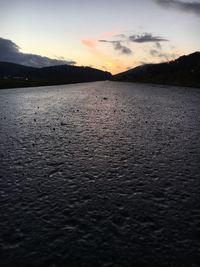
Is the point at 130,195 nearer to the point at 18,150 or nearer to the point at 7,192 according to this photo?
the point at 7,192

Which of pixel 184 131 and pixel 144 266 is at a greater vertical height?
pixel 184 131

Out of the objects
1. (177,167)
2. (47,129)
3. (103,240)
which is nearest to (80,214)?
(103,240)

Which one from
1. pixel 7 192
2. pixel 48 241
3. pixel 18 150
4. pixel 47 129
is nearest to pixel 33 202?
pixel 7 192

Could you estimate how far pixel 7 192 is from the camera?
50.6ft

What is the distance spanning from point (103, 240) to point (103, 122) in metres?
30.4

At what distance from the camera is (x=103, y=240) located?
10.9m

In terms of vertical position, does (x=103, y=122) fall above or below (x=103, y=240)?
above

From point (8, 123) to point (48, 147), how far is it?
647 inches

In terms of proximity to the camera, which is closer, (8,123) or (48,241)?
(48,241)

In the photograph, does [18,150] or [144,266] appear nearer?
[144,266]

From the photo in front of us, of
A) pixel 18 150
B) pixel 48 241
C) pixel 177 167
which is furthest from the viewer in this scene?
pixel 18 150

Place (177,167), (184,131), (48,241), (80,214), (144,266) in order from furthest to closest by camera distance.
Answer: (184,131) → (177,167) → (80,214) → (48,241) → (144,266)

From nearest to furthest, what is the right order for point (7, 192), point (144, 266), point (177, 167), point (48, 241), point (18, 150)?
point (144, 266) → point (48, 241) → point (7, 192) → point (177, 167) → point (18, 150)

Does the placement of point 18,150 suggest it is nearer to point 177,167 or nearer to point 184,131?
point 177,167
